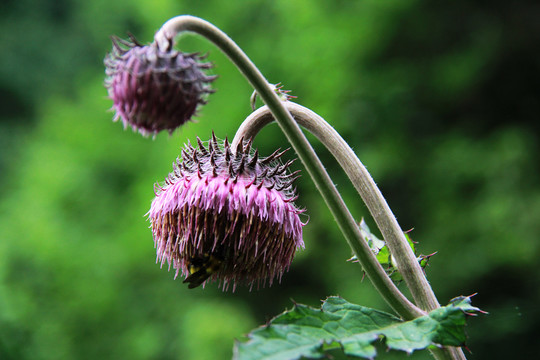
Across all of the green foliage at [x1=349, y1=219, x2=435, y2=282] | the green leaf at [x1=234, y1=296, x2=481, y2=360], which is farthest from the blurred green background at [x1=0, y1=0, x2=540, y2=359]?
the green leaf at [x1=234, y1=296, x2=481, y2=360]

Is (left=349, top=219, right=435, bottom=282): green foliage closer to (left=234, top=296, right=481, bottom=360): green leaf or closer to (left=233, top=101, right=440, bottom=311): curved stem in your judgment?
(left=233, top=101, right=440, bottom=311): curved stem

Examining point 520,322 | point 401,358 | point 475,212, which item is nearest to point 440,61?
point 475,212

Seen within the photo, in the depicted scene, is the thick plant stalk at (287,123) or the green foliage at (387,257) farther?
the green foliage at (387,257)

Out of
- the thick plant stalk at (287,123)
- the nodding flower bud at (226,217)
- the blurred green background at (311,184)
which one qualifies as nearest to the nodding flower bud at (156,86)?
the thick plant stalk at (287,123)

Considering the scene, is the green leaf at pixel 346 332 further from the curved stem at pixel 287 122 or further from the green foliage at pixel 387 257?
the green foliage at pixel 387 257

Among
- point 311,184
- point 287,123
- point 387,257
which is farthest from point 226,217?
point 311,184

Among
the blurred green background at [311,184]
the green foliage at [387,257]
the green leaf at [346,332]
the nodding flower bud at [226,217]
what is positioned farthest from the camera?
the blurred green background at [311,184]

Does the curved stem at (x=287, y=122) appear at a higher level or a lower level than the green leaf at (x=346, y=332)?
higher

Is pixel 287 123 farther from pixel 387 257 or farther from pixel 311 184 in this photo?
pixel 311 184
